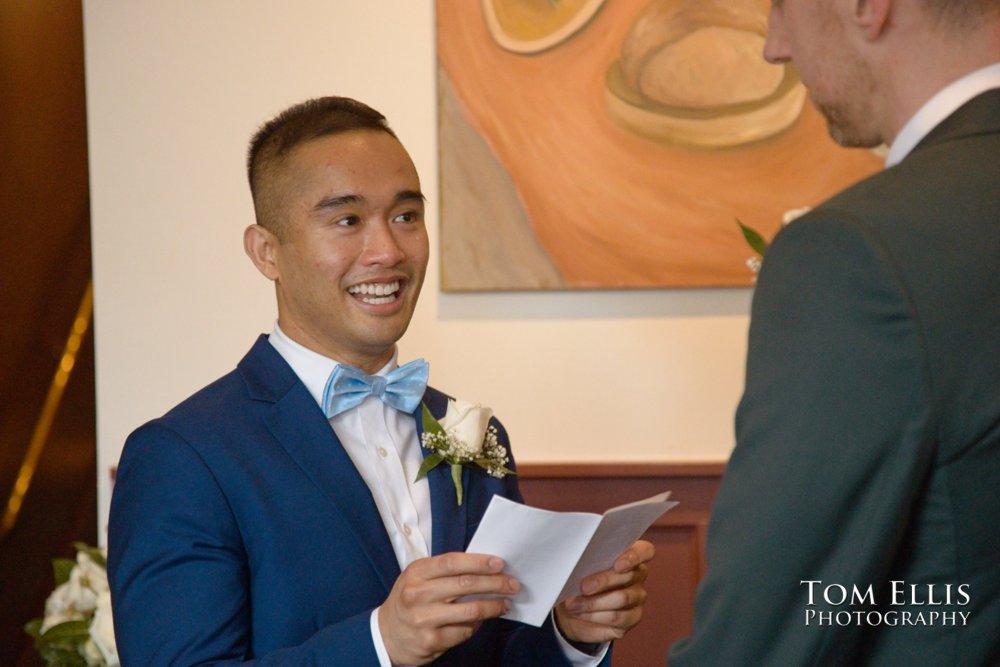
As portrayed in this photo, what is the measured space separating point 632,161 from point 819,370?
2204 mm

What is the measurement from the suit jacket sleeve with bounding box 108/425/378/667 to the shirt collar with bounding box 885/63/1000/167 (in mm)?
1053

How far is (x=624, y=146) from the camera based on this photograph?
3.26 metres

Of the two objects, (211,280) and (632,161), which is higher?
(632,161)

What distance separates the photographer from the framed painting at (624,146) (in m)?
3.25

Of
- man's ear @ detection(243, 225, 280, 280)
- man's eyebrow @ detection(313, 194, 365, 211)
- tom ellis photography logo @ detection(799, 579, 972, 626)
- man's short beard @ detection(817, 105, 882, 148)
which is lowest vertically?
tom ellis photography logo @ detection(799, 579, 972, 626)

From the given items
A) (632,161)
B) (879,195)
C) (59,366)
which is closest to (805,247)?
(879,195)

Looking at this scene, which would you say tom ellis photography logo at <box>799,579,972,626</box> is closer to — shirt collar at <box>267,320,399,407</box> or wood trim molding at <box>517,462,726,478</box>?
shirt collar at <box>267,320,399,407</box>

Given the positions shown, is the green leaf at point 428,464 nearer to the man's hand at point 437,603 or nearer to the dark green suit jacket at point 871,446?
the man's hand at point 437,603

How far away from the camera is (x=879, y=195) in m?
1.18

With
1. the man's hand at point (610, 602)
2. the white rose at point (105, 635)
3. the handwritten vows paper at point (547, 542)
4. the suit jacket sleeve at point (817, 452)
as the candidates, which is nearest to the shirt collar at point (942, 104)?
the suit jacket sleeve at point (817, 452)

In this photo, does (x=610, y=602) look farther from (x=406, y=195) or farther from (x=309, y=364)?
(x=406, y=195)

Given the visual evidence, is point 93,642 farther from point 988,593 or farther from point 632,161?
point 988,593

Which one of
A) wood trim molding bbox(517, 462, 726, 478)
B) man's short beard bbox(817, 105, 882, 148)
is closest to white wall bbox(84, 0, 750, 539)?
wood trim molding bbox(517, 462, 726, 478)

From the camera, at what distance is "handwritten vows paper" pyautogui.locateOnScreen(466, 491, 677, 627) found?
1.65 m
